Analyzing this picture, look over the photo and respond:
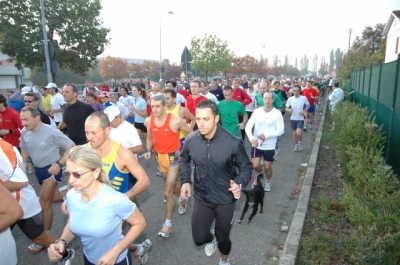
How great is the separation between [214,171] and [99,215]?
1.44 metres

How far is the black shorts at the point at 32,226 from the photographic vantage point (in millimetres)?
3373

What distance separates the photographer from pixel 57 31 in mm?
26688

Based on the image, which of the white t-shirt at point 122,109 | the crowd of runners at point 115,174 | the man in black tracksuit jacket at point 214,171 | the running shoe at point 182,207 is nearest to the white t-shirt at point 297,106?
the crowd of runners at point 115,174

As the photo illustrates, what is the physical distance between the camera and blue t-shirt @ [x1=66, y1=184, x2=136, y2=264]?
2.35m

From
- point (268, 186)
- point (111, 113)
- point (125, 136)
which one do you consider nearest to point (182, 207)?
point (125, 136)

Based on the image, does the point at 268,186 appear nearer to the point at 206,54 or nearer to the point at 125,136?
the point at 125,136

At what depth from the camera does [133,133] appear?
14.3ft

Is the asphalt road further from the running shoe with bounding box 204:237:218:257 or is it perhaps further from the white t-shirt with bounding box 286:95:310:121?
the white t-shirt with bounding box 286:95:310:121

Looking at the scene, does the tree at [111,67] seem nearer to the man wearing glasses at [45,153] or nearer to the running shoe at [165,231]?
the man wearing glasses at [45,153]

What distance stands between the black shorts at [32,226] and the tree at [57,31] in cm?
2619

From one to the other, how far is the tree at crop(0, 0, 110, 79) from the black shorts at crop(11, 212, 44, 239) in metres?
26.2

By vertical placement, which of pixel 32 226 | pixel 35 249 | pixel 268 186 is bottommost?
pixel 35 249

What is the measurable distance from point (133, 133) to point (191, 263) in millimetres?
1918

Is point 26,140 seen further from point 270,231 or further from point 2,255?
point 270,231
